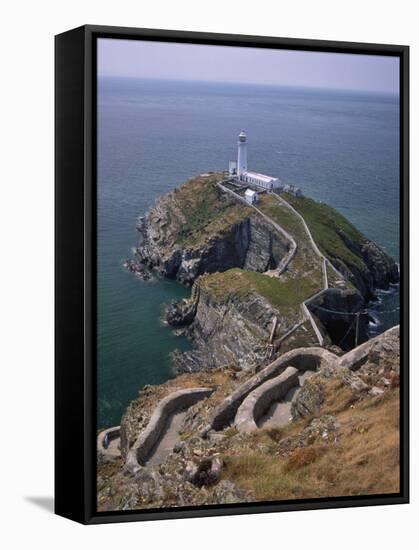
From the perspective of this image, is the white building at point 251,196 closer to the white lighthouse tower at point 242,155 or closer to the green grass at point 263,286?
the white lighthouse tower at point 242,155

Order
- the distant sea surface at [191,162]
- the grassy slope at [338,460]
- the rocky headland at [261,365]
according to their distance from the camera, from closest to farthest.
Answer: the distant sea surface at [191,162] < the rocky headland at [261,365] < the grassy slope at [338,460]

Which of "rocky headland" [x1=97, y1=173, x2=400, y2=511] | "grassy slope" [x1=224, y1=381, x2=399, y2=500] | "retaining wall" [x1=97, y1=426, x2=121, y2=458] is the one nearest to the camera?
"retaining wall" [x1=97, y1=426, x2=121, y2=458]

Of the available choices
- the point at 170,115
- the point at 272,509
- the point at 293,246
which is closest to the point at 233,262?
the point at 293,246

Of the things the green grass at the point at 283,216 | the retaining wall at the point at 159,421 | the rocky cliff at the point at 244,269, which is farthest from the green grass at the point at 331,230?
the retaining wall at the point at 159,421

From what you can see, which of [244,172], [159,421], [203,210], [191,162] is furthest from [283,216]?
[159,421]

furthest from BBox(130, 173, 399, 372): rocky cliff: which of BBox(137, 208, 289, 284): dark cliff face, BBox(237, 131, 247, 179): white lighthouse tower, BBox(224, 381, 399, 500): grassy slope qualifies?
BBox(224, 381, 399, 500): grassy slope

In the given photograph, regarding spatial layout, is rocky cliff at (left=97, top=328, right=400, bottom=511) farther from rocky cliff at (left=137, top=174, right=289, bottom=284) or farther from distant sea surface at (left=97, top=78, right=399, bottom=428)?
rocky cliff at (left=137, top=174, right=289, bottom=284)
